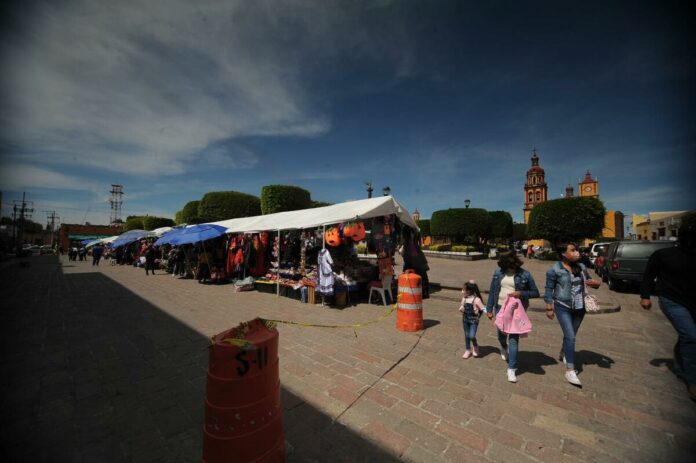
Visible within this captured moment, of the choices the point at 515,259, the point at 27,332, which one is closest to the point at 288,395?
the point at 515,259

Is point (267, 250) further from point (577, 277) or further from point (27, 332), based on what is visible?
point (577, 277)

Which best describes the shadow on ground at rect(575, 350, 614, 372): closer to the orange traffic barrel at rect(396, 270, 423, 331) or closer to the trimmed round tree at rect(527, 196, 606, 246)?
the orange traffic barrel at rect(396, 270, 423, 331)

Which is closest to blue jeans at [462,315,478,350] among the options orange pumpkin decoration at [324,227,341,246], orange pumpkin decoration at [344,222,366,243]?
orange pumpkin decoration at [344,222,366,243]

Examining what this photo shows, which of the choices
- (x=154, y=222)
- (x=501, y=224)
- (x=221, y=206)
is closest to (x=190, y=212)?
(x=221, y=206)

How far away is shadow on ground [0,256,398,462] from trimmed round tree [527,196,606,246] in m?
31.0

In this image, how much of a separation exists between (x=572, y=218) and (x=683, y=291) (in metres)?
29.5

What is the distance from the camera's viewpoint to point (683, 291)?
3.23 metres

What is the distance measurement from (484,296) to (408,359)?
22.1ft

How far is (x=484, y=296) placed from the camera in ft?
32.1

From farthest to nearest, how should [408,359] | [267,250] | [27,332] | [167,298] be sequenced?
1. [267,250]
2. [167,298]
3. [27,332]
4. [408,359]

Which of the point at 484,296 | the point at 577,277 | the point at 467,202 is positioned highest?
the point at 467,202

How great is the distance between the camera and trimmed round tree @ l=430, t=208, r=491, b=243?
31.7 meters

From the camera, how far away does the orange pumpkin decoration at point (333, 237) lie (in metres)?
8.64

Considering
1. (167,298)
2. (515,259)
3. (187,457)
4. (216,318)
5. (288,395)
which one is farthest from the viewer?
(167,298)
